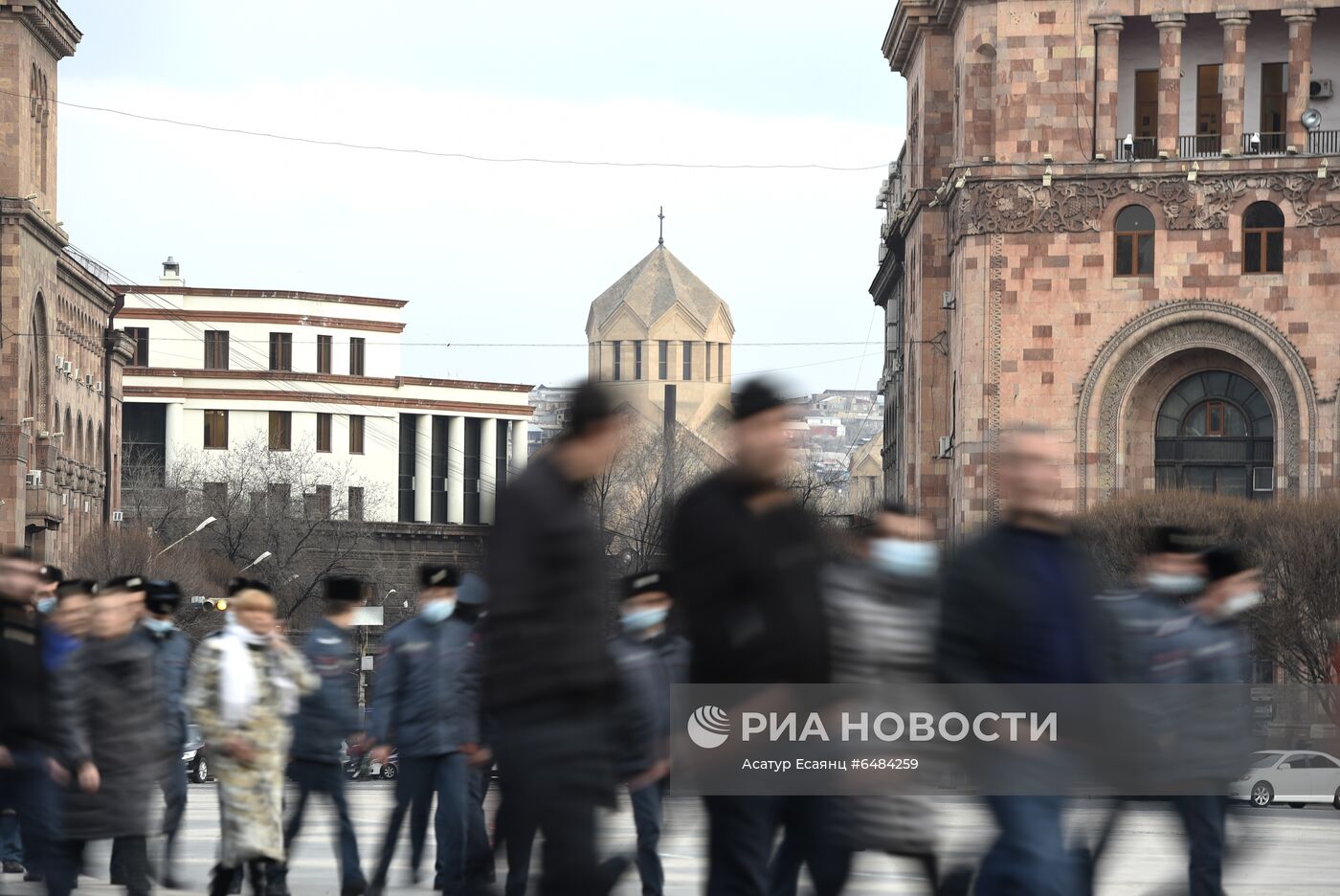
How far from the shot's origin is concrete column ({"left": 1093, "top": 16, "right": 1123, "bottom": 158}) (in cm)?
5831

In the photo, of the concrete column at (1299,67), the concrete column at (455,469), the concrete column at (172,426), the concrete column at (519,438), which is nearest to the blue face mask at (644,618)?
the concrete column at (1299,67)

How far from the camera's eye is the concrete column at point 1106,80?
58.3 meters

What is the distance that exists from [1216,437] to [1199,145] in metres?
7.41

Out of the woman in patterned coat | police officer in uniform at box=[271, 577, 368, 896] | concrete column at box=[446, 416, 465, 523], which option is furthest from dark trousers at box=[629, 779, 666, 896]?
concrete column at box=[446, 416, 465, 523]

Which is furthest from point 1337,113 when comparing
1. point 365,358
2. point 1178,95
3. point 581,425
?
point 365,358

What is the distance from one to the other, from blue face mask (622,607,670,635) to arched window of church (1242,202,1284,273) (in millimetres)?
45225

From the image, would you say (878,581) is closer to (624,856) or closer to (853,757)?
(853,757)

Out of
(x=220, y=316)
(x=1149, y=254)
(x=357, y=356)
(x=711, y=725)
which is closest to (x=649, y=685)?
(x=711, y=725)

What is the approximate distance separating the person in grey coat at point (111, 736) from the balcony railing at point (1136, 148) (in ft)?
160

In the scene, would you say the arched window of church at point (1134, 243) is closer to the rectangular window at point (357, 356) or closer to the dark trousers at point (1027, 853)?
the dark trousers at point (1027, 853)

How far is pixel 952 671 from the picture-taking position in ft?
28.9

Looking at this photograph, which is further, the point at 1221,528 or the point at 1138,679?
the point at 1221,528

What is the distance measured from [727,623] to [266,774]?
4.75m

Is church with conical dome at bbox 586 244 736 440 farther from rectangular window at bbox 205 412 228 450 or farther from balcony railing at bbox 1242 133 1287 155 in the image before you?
balcony railing at bbox 1242 133 1287 155
